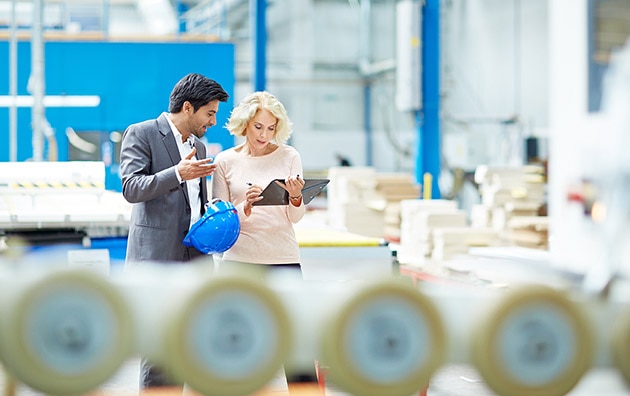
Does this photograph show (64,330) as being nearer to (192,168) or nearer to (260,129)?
(192,168)

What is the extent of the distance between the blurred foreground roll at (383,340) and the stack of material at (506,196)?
326 inches

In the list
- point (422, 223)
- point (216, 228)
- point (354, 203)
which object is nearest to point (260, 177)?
point (216, 228)

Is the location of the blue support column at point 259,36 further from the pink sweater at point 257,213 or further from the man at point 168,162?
the man at point 168,162

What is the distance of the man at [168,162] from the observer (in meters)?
3.06

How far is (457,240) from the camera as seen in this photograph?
7.48 metres

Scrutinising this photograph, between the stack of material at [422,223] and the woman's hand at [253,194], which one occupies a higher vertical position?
the woman's hand at [253,194]

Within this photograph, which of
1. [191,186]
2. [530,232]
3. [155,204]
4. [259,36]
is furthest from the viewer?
[259,36]

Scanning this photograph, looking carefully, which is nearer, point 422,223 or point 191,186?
point 191,186

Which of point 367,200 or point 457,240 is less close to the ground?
point 367,200

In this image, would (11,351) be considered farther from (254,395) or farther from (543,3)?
(543,3)

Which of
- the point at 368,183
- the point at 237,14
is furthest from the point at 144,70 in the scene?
the point at 237,14

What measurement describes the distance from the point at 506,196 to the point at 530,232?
1079 mm

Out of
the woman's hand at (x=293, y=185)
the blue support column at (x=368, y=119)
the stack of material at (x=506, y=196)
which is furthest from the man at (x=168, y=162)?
the blue support column at (x=368, y=119)

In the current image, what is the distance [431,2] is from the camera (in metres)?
10.9
